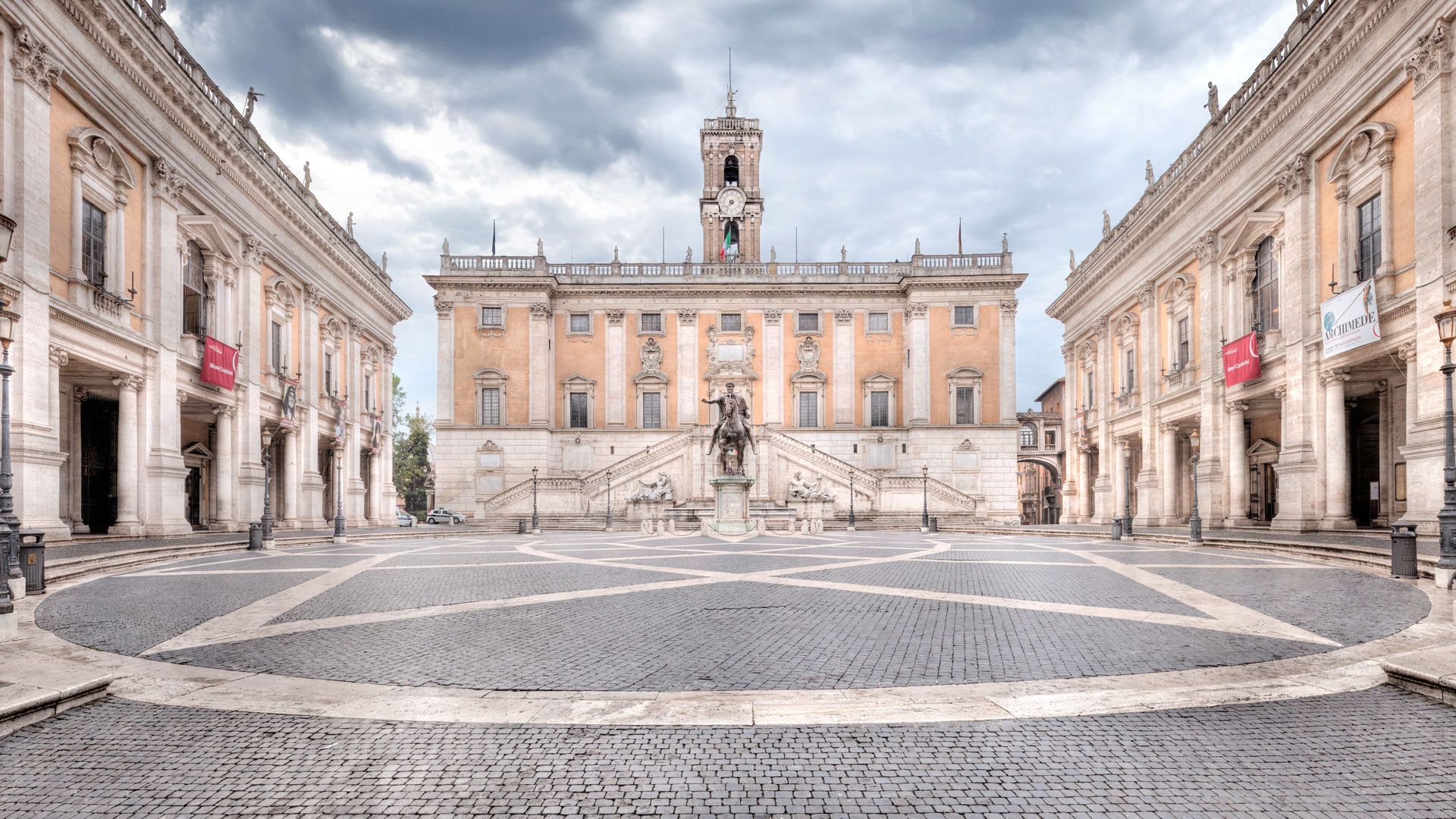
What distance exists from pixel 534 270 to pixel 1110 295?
3251cm

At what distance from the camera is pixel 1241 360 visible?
25.9 metres

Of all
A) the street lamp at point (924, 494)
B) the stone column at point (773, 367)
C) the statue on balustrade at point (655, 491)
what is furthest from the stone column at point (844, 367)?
the statue on balustrade at point (655, 491)

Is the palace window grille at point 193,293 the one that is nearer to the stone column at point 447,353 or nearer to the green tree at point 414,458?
the stone column at point 447,353

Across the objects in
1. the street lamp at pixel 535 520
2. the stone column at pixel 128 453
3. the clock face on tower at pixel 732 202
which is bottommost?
the street lamp at pixel 535 520

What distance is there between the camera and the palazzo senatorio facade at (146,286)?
1714cm

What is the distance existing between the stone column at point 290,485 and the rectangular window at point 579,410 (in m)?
19.4

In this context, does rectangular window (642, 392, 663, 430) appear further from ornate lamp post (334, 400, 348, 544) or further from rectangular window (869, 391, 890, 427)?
ornate lamp post (334, 400, 348, 544)

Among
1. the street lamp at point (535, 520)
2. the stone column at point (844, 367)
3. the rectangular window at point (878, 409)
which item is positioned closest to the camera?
the street lamp at point (535, 520)

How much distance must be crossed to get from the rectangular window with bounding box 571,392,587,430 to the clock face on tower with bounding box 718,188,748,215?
2054 centimetres

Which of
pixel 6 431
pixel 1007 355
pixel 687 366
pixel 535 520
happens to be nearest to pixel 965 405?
pixel 1007 355

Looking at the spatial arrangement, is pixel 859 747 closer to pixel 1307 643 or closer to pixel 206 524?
pixel 1307 643

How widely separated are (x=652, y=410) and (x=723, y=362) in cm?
542

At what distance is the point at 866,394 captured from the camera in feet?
164

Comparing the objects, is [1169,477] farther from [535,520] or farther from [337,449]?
[337,449]
